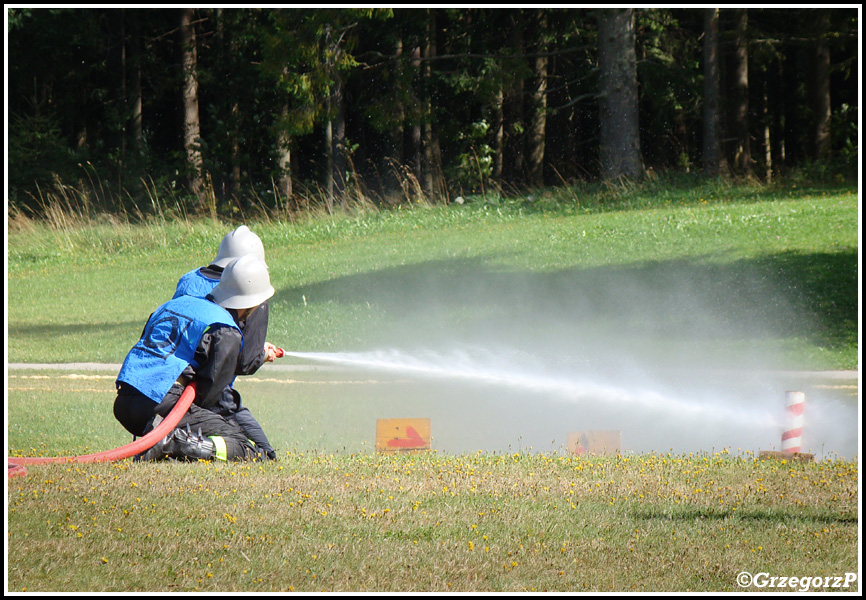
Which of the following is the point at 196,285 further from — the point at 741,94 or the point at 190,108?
the point at 741,94

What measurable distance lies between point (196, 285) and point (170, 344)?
63cm

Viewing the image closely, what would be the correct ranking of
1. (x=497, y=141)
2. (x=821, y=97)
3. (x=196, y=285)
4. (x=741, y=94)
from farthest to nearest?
1. (x=497, y=141)
2. (x=821, y=97)
3. (x=741, y=94)
4. (x=196, y=285)

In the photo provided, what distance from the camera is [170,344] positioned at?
5527mm

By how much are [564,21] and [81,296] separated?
17.8 metres

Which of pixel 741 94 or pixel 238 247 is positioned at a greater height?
pixel 741 94

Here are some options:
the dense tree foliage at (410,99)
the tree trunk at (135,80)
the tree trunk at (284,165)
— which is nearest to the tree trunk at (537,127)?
the dense tree foliage at (410,99)

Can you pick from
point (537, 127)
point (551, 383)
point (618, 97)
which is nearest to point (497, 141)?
point (537, 127)

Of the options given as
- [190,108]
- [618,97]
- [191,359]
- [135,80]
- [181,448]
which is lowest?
[181,448]

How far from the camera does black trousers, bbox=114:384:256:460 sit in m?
5.62

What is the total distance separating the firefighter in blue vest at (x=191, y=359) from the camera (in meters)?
5.50

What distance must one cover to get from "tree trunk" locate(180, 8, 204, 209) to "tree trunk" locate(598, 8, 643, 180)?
44.4ft

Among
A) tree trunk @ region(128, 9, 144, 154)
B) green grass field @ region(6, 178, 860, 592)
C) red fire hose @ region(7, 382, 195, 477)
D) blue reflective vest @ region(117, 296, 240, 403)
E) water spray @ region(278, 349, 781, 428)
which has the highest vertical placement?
tree trunk @ region(128, 9, 144, 154)

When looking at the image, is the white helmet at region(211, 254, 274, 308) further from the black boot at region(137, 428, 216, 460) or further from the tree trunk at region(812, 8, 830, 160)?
the tree trunk at region(812, 8, 830, 160)

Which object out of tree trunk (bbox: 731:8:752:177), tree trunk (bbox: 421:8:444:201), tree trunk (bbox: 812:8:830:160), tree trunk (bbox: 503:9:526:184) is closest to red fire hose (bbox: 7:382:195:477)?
tree trunk (bbox: 421:8:444:201)
